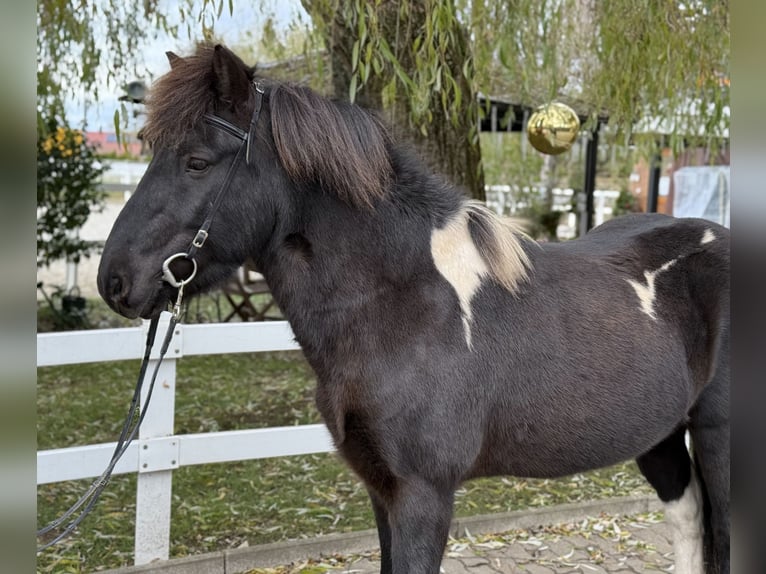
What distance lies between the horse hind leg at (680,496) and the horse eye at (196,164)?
199 cm

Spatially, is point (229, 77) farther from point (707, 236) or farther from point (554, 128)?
point (554, 128)

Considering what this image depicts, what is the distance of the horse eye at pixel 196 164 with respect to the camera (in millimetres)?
1829

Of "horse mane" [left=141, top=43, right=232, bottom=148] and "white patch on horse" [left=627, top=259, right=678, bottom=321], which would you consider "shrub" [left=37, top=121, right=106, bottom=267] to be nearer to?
"horse mane" [left=141, top=43, right=232, bottom=148]

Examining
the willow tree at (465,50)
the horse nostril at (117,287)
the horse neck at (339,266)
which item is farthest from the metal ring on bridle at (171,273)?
the willow tree at (465,50)

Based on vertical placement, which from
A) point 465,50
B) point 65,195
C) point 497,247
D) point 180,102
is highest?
point 465,50

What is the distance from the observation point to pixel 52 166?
8.25 metres

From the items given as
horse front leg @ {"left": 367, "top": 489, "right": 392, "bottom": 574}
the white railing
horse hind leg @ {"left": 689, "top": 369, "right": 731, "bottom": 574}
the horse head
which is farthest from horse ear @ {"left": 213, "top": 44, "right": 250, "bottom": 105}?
horse hind leg @ {"left": 689, "top": 369, "right": 731, "bottom": 574}

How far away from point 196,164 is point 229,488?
3109 millimetres

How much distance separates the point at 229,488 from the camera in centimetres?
445

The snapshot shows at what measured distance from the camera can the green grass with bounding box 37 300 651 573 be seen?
365cm

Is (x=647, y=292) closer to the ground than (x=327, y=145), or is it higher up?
closer to the ground

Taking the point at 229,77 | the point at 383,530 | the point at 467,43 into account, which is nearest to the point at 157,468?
the point at 383,530

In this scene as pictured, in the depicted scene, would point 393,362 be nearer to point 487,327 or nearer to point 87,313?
point 487,327

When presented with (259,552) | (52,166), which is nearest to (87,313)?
(52,166)
